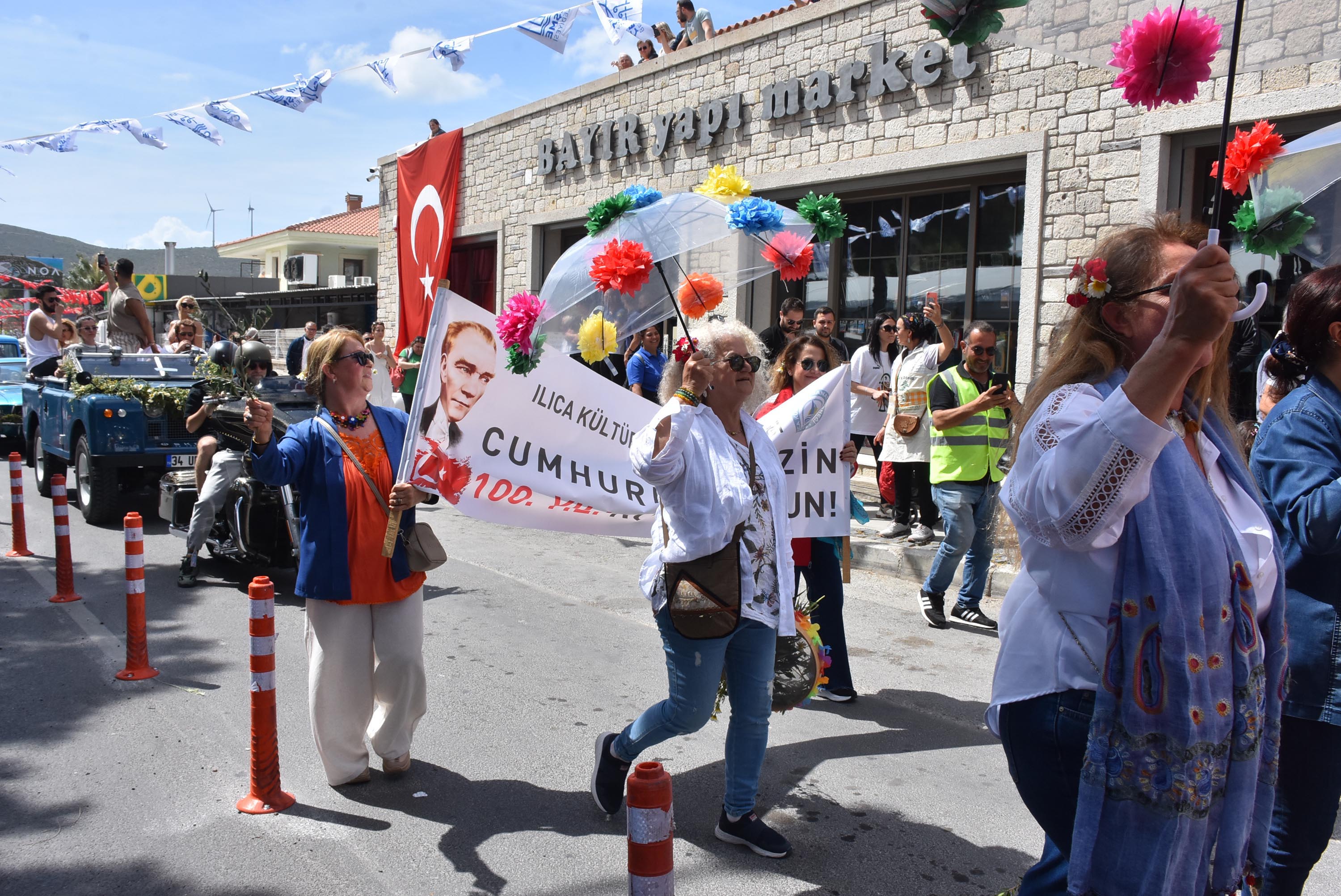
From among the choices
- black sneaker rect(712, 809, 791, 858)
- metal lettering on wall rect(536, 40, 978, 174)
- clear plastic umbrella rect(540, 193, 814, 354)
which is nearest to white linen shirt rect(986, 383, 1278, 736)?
black sneaker rect(712, 809, 791, 858)

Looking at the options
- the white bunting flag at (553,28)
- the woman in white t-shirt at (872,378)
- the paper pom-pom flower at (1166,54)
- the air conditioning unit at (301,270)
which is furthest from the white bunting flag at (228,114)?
the air conditioning unit at (301,270)

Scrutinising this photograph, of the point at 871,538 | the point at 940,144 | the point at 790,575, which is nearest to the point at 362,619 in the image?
the point at 790,575

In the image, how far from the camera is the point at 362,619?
411 centimetres

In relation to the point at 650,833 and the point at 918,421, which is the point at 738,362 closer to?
the point at 650,833

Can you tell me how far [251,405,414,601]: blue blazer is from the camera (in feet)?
12.9

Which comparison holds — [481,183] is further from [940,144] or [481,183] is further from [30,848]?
[30,848]

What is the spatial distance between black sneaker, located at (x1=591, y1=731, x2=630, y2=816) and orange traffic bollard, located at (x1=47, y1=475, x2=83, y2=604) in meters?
4.88

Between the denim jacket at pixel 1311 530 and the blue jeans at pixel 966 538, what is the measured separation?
3.96m

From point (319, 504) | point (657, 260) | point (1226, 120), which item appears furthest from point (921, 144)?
point (1226, 120)

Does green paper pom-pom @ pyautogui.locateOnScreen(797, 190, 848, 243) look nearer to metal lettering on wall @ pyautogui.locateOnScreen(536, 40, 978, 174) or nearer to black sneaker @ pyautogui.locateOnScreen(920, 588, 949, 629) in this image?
black sneaker @ pyautogui.locateOnScreen(920, 588, 949, 629)

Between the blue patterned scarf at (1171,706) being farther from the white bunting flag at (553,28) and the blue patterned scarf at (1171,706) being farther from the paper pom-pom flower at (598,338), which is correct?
the white bunting flag at (553,28)

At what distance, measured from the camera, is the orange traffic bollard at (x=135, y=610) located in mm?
5320

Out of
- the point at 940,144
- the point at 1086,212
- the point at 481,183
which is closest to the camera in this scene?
→ the point at 1086,212

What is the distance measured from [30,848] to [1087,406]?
3829 mm
